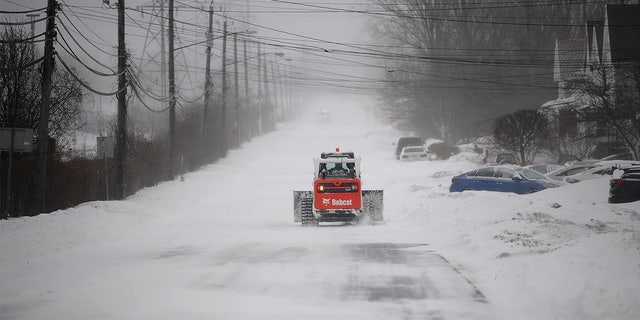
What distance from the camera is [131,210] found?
25.1m

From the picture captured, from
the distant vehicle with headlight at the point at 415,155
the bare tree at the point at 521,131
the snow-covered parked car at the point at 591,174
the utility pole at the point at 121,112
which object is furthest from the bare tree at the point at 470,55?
the utility pole at the point at 121,112

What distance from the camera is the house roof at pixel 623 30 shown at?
5554 cm

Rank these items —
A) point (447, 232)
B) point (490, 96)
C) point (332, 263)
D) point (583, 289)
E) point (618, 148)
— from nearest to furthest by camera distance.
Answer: point (583, 289), point (332, 263), point (447, 232), point (618, 148), point (490, 96)

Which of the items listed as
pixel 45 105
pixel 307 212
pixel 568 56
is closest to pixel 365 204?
pixel 307 212

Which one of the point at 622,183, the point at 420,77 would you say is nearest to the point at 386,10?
the point at 420,77

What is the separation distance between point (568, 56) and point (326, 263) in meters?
59.2

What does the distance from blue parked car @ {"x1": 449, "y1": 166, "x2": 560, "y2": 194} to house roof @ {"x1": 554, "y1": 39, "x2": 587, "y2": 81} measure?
37.7 meters

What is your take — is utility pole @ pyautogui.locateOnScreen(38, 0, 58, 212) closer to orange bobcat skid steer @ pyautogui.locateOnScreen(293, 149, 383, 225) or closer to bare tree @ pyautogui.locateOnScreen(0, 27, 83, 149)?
bare tree @ pyautogui.locateOnScreen(0, 27, 83, 149)

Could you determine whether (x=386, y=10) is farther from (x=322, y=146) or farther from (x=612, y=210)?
(x=612, y=210)

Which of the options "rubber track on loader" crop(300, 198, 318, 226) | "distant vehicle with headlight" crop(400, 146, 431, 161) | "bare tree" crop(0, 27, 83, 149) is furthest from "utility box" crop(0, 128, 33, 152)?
"distant vehicle with headlight" crop(400, 146, 431, 161)

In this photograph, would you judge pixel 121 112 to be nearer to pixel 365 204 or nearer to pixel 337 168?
pixel 337 168

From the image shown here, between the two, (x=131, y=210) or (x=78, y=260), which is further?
(x=131, y=210)

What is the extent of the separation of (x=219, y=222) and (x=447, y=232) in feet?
26.9

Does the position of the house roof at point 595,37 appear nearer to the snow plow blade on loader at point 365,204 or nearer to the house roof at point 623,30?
the house roof at point 623,30
